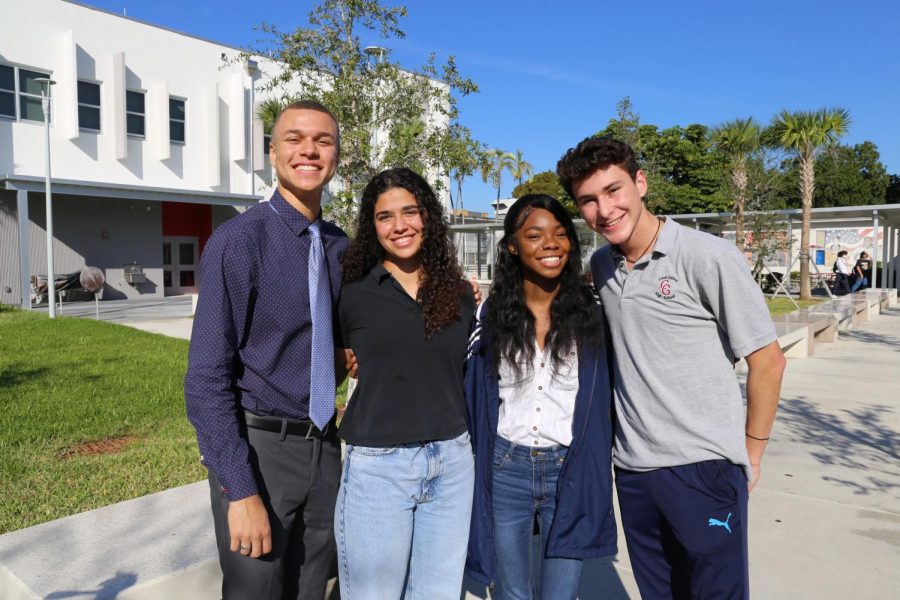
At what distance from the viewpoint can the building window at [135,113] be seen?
2227 centimetres

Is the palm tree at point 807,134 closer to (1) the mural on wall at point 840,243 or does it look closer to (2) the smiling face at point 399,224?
(1) the mural on wall at point 840,243

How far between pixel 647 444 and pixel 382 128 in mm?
5926

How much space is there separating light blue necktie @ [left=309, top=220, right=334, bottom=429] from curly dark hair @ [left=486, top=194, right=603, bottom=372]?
22.5 inches

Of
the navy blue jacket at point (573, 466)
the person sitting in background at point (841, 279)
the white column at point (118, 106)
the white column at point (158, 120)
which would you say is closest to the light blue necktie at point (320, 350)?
the navy blue jacket at point (573, 466)

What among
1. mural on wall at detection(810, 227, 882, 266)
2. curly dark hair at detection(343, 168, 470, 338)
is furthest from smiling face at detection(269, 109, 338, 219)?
mural on wall at detection(810, 227, 882, 266)

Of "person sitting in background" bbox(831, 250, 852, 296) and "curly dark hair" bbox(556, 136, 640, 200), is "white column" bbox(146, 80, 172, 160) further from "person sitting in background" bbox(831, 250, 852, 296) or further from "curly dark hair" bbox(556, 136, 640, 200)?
"person sitting in background" bbox(831, 250, 852, 296)

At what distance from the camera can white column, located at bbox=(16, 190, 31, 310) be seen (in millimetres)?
18234

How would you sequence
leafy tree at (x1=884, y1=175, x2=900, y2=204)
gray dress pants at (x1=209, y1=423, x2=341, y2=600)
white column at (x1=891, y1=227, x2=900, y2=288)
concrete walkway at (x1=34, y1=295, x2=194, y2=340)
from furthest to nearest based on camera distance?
leafy tree at (x1=884, y1=175, x2=900, y2=204)
white column at (x1=891, y1=227, x2=900, y2=288)
concrete walkway at (x1=34, y1=295, x2=194, y2=340)
gray dress pants at (x1=209, y1=423, x2=341, y2=600)

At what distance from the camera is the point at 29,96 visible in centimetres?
1967

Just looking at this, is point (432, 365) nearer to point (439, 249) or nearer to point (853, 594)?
point (439, 249)

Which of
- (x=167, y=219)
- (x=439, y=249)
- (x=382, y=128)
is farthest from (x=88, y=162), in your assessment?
(x=439, y=249)

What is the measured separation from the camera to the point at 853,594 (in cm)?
326

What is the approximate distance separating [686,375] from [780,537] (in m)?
2.37

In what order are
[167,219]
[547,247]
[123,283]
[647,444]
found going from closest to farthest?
[647,444] → [547,247] → [123,283] → [167,219]
